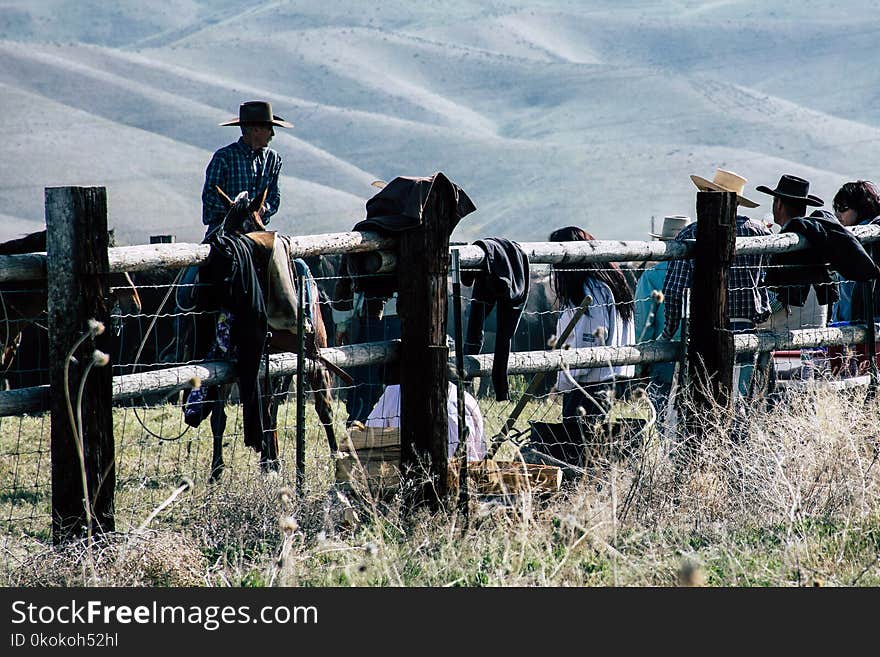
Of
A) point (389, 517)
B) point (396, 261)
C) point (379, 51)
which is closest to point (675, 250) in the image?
point (396, 261)

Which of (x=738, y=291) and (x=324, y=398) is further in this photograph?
(x=738, y=291)

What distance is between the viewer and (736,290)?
22.0ft

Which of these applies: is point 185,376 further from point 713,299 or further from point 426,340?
point 713,299

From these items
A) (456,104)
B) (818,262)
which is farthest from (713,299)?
(456,104)

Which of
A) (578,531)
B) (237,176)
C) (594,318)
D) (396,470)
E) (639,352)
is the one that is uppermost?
(237,176)

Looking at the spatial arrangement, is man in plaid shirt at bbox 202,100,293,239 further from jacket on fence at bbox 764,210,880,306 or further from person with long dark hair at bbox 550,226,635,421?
jacket on fence at bbox 764,210,880,306

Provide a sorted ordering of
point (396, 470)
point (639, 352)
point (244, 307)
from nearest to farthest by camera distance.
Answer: point (244, 307), point (396, 470), point (639, 352)

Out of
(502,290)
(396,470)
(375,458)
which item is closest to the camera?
(396,470)

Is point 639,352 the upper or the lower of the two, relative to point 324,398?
upper

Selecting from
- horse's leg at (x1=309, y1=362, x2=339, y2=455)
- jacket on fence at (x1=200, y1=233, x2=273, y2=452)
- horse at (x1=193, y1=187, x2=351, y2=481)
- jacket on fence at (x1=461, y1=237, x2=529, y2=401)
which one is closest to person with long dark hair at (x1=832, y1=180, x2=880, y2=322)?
jacket on fence at (x1=461, y1=237, x2=529, y2=401)

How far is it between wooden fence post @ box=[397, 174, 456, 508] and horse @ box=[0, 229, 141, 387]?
1191 millimetres

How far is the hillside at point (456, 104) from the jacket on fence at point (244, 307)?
4680 cm

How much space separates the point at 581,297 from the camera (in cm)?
689

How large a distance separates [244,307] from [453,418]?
1.16 metres
